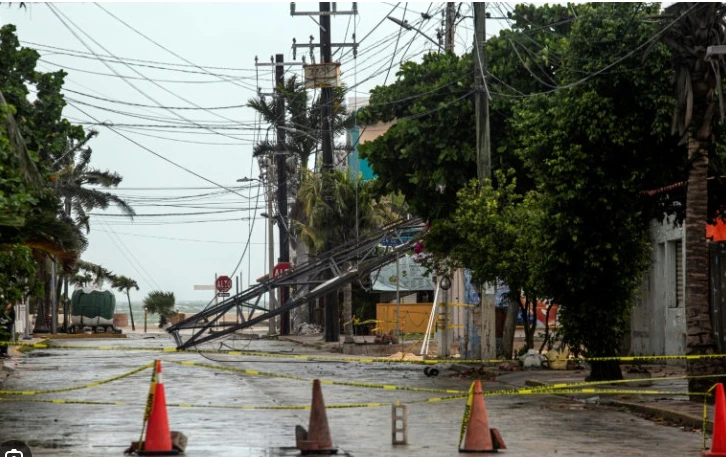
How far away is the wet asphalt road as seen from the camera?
565 inches

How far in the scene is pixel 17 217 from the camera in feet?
63.6

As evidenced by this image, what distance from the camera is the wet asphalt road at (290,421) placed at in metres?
14.3

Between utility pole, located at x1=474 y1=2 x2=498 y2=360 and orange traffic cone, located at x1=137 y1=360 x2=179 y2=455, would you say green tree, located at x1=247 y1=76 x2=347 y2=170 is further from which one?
orange traffic cone, located at x1=137 y1=360 x2=179 y2=455

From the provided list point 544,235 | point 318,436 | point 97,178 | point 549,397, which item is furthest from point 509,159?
point 97,178

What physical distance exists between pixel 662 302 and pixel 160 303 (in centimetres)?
6522

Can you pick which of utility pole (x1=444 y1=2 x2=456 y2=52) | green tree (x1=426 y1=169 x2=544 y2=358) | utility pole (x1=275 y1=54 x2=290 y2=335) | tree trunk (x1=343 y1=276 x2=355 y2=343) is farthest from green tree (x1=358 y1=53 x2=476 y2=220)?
utility pole (x1=275 y1=54 x2=290 y2=335)

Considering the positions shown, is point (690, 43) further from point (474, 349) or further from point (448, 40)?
point (448, 40)

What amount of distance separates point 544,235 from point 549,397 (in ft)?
10.5

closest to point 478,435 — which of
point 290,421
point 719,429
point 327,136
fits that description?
point 719,429

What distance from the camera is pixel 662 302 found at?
31.9 m

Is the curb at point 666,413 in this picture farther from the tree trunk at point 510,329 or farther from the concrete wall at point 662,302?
the tree trunk at point 510,329

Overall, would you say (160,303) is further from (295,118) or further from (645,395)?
(645,395)

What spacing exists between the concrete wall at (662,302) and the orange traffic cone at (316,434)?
1732 cm

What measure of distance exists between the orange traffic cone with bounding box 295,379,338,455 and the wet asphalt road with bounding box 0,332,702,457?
18 centimetres
